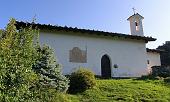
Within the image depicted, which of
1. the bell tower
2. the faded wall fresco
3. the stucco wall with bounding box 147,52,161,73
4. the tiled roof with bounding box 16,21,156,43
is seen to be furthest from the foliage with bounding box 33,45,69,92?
the stucco wall with bounding box 147,52,161,73

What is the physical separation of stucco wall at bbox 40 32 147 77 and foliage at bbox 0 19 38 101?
13.5 m

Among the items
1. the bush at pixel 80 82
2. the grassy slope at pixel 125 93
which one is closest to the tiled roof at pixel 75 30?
the grassy slope at pixel 125 93

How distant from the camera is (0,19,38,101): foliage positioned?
12.2 metres

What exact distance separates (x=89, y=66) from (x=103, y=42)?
8.91 ft

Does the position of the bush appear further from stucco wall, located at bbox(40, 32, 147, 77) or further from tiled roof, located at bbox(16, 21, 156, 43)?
tiled roof, located at bbox(16, 21, 156, 43)

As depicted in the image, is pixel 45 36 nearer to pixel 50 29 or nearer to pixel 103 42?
pixel 50 29

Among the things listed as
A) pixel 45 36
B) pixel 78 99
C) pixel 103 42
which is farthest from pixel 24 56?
pixel 103 42

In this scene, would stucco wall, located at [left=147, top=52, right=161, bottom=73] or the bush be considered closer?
the bush

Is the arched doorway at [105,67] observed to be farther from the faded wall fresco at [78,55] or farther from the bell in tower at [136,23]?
the bell in tower at [136,23]

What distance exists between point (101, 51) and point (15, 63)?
17563mm

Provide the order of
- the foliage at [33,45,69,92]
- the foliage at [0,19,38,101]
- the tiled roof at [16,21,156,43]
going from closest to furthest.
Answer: the foliage at [0,19,38,101], the foliage at [33,45,69,92], the tiled roof at [16,21,156,43]

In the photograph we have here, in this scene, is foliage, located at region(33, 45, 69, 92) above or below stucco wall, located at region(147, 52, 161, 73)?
below

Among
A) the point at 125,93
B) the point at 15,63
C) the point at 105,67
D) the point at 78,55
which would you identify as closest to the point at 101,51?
the point at 105,67

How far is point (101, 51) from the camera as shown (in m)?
30.1
